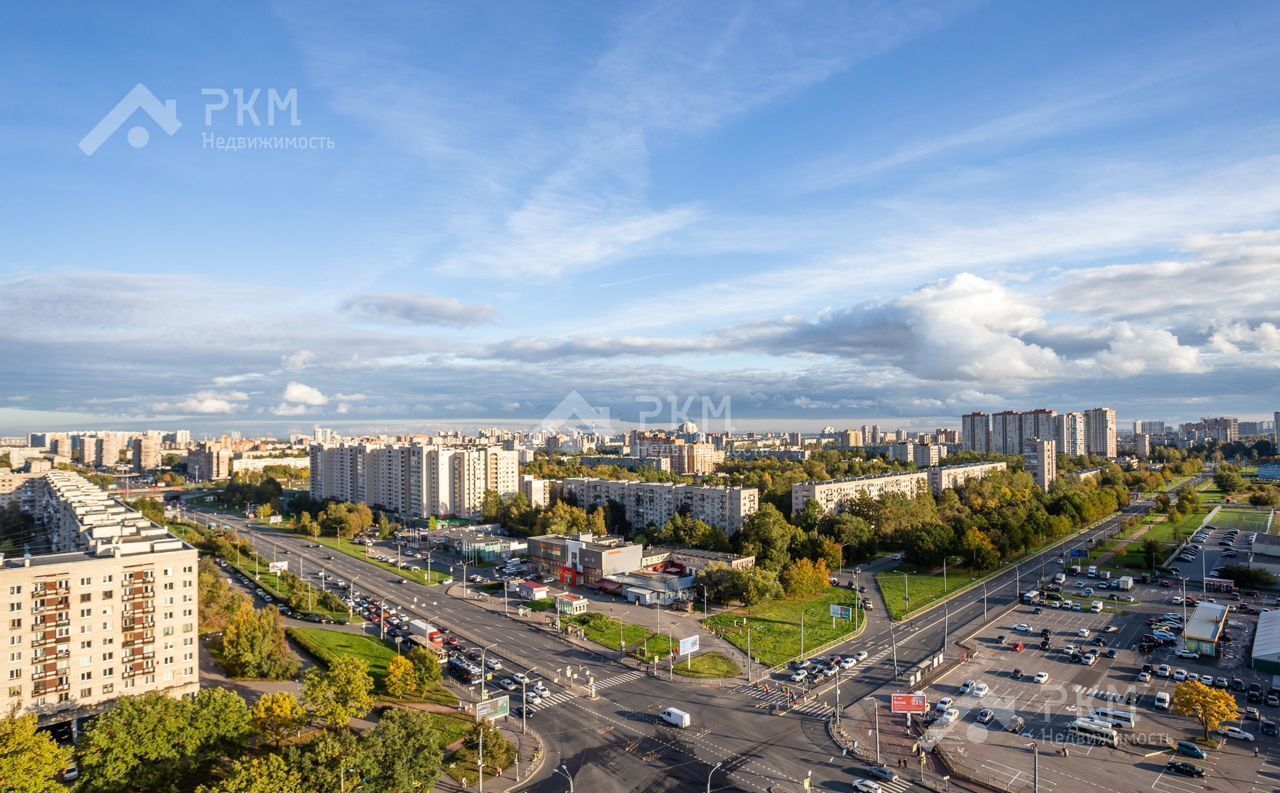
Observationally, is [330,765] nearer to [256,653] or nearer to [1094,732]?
[256,653]

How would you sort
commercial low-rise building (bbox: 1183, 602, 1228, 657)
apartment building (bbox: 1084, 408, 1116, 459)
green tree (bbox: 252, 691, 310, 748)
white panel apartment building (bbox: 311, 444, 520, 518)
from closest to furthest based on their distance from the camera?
green tree (bbox: 252, 691, 310, 748) < commercial low-rise building (bbox: 1183, 602, 1228, 657) < white panel apartment building (bbox: 311, 444, 520, 518) < apartment building (bbox: 1084, 408, 1116, 459)

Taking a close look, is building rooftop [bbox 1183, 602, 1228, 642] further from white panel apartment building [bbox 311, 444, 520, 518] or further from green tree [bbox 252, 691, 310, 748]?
white panel apartment building [bbox 311, 444, 520, 518]

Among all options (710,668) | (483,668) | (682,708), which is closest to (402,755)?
(483,668)

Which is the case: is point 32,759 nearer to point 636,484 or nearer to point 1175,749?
point 1175,749

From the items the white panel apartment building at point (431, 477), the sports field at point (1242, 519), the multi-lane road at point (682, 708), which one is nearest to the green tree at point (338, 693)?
the multi-lane road at point (682, 708)

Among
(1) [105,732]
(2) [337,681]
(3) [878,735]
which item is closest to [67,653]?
(1) [105,732]

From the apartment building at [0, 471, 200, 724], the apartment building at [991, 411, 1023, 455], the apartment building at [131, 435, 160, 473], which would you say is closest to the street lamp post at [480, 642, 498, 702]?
the apartment building at [0, 471, 200, 724]
